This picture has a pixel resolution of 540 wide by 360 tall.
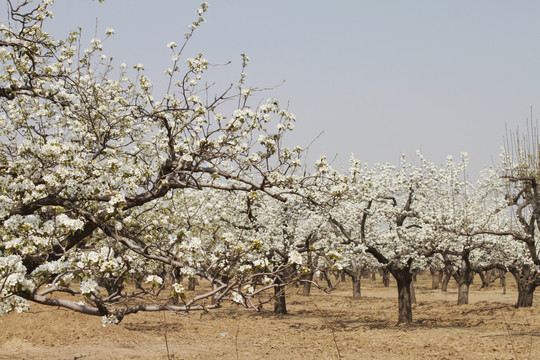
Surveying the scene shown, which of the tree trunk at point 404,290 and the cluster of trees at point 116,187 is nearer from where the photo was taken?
the cluster of trees at point 116,187

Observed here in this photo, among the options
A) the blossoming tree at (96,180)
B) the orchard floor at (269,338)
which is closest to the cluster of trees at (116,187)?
the blossoming tree at (96,180)

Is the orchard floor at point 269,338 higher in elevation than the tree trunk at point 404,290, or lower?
lower

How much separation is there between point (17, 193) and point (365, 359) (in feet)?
44.9

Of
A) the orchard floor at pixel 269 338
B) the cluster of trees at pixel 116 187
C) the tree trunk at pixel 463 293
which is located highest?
the cluster of trees at pixel 116 187

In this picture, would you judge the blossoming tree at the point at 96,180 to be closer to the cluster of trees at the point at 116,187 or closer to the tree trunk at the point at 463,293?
the cluster of trees at the point at 116,187

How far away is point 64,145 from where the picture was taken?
7215mm

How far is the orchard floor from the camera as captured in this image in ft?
57.9

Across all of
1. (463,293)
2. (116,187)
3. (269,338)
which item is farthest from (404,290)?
(116,187)

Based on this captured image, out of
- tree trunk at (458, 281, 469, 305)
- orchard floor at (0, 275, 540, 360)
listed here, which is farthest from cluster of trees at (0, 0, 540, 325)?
tree trunk at (458, 281, 469, 305)

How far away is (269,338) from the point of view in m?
22.2

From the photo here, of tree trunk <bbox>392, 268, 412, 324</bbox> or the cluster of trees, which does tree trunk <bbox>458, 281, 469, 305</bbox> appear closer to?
tree trunk <bbox>392, 268, 412, 324</bbox>

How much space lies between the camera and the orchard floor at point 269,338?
17.7 m

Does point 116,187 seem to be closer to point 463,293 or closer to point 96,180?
point 96,180

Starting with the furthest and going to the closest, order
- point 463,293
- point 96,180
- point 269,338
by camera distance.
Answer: point 463,293, point 269,338, point 96,180
